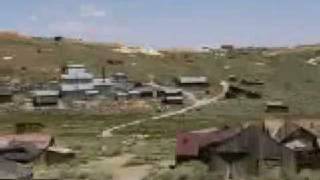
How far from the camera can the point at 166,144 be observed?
62406 mm

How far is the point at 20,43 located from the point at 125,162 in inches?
4220

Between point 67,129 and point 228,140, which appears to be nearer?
point 228,140

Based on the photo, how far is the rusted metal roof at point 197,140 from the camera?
46688mm

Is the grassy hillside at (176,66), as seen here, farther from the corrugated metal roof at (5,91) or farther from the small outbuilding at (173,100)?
the corrugated metal roof at (5,91)

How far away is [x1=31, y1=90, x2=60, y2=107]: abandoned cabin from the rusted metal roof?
47.7 metres

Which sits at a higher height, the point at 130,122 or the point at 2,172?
the point at 2,172

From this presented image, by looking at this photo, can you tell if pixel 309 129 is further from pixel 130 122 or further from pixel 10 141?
pixel 130 122

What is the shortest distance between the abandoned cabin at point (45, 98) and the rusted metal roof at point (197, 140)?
47700mm

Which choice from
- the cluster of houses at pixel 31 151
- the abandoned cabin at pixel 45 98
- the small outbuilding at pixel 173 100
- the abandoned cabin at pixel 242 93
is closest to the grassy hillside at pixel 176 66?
the abandoned cabin at pixel 242 93

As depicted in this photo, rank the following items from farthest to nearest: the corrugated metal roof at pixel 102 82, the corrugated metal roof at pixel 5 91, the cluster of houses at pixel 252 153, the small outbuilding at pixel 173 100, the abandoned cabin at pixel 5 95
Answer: the corrugated metal roof at pixel 102 82 → the corrugated metal roof at pixel 5 91 → the abandoned cabin at pixel 5 95 → the small outbuilding at pixel 173 100 → the cluster of houses at pixel 252 153

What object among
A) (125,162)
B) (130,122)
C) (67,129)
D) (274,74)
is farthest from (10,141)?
(274,74)

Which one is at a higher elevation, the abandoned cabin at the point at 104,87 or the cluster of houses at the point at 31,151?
the cluster of houses at the point at 31,151

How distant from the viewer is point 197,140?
48.5 m

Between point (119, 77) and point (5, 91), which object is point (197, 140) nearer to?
point (5, 91)
